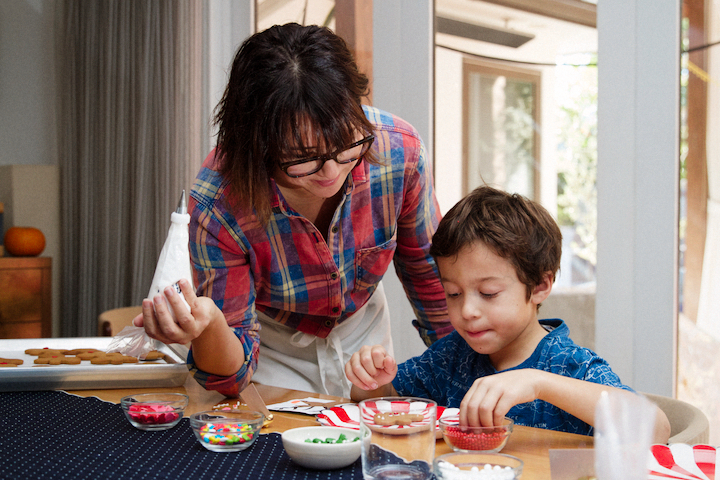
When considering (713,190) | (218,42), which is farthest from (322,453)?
(218,42)

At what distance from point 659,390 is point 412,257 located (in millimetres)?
787

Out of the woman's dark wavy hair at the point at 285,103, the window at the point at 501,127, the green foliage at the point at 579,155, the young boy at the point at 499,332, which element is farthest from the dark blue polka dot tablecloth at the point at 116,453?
the window at the point at 501,127

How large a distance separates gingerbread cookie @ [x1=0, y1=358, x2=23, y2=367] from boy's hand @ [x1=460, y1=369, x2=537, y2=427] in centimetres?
86

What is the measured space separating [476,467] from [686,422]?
571mm

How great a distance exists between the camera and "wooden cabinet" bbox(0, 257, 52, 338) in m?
3.74

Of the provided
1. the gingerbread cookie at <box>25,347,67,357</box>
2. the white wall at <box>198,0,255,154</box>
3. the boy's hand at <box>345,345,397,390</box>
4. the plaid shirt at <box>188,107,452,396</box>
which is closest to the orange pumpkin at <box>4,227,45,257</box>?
the white wall at <box>198,0,255,154</box>

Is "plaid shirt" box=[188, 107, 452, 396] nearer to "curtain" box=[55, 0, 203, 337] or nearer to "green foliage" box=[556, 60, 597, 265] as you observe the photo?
"green foliage" box=[556, 60, 597, 265]

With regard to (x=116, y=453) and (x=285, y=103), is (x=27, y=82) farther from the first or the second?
(x=116, y=453)

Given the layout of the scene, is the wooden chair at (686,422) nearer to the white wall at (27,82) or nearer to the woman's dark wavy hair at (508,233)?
the woman's dark wavy hair at (508,233)

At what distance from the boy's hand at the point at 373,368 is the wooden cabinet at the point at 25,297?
326 centimetres

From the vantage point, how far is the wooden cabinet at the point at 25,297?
3.74 m

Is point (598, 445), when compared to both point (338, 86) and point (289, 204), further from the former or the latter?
point (289, 204)

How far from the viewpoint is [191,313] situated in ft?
3.16

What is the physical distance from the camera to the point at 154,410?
3.11 ft
